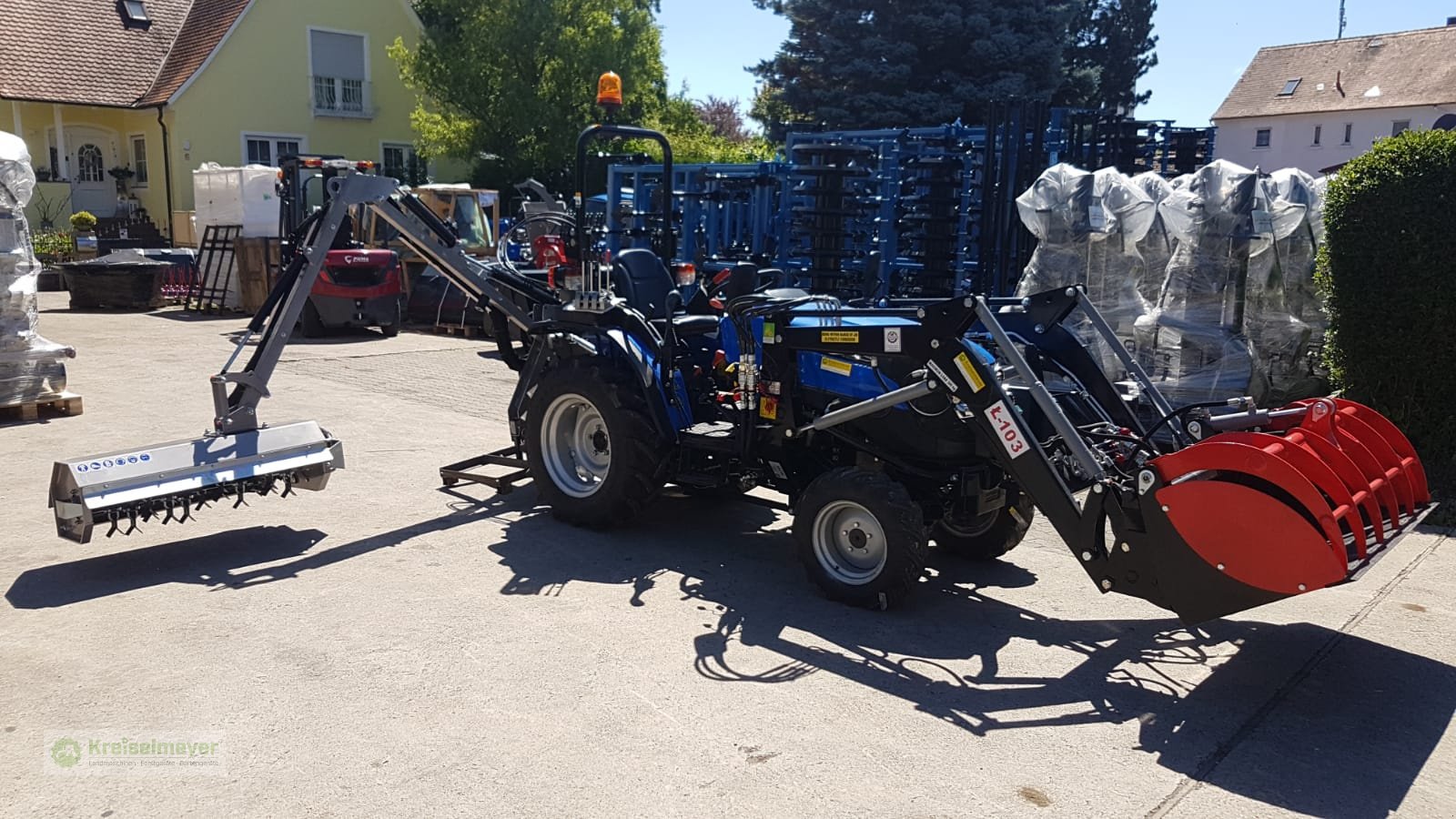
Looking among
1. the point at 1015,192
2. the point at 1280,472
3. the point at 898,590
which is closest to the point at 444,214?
the point at 1015,192

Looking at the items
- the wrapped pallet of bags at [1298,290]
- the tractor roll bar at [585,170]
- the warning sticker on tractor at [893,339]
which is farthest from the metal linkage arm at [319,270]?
the wrapped pallet of bags at [1298,290]

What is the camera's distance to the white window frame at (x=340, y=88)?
2914 cm

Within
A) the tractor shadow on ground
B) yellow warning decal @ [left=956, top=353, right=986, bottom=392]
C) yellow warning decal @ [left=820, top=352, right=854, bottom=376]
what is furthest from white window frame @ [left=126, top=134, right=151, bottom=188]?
yellow warning decal @ [left=956, top=353, right=986, bottom=392]

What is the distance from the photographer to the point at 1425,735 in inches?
164

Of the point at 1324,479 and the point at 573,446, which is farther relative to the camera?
the point at 573,446

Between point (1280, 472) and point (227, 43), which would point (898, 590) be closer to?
point (1280, 472)

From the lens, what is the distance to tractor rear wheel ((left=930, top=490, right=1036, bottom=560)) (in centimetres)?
591

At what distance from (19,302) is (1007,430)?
8420 millimetres

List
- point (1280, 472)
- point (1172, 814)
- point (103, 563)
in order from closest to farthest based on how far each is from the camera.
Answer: point (1172, 814) → point (1280, 472) → point (103, 563)

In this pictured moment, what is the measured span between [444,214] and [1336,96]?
36.8 meters

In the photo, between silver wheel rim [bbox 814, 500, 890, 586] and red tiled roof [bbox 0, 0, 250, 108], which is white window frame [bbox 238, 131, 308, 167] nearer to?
red tiled roof [bbox 0, 0, 250, 108]

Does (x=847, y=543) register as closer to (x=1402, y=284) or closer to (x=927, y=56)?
(x=1402, y=284)

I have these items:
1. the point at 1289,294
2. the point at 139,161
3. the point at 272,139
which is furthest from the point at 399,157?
the point at 1289,294

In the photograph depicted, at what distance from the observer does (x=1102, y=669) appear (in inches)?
187
